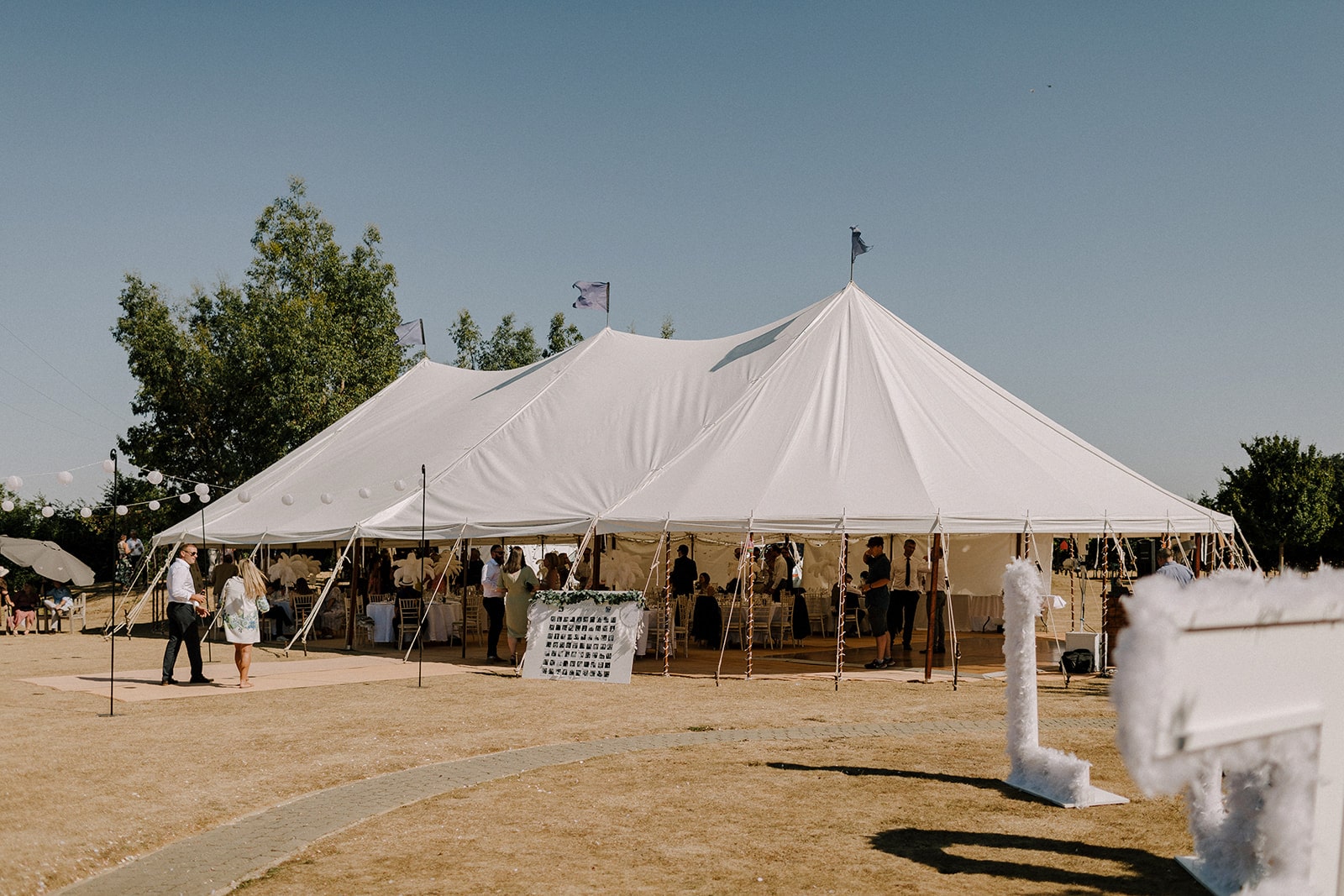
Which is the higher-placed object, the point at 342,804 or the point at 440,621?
the point at 440,621

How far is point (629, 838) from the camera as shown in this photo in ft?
19.0

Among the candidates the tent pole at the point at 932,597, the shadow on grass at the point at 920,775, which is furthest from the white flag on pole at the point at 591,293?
the shadow on grass at the point at 920,775

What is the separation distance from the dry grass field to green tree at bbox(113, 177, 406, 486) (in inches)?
851

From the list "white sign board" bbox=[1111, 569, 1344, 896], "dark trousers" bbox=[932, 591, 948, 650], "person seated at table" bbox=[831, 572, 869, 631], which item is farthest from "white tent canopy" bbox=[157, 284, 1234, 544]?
"white sign board" bbox=[1111, 569, 1344, 896]

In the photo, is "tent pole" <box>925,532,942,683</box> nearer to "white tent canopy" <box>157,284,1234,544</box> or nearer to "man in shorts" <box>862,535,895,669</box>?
"white tent canopy" <box>157,284,1234,544</box>

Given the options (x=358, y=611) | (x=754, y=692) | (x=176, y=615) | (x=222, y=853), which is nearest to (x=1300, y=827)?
(x=222, y=853)

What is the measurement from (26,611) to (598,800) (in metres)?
18.3

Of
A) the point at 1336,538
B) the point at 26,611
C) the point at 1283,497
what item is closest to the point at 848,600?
the point at 26,611

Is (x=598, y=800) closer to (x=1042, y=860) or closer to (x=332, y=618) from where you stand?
(x=1042, y=860)

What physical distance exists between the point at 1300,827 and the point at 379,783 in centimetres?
605

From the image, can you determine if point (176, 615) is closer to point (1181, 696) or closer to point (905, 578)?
point (905, 578)

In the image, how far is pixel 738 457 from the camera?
1427 cm

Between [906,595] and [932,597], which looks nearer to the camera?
[932,597]

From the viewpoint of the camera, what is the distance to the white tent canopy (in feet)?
42.8
